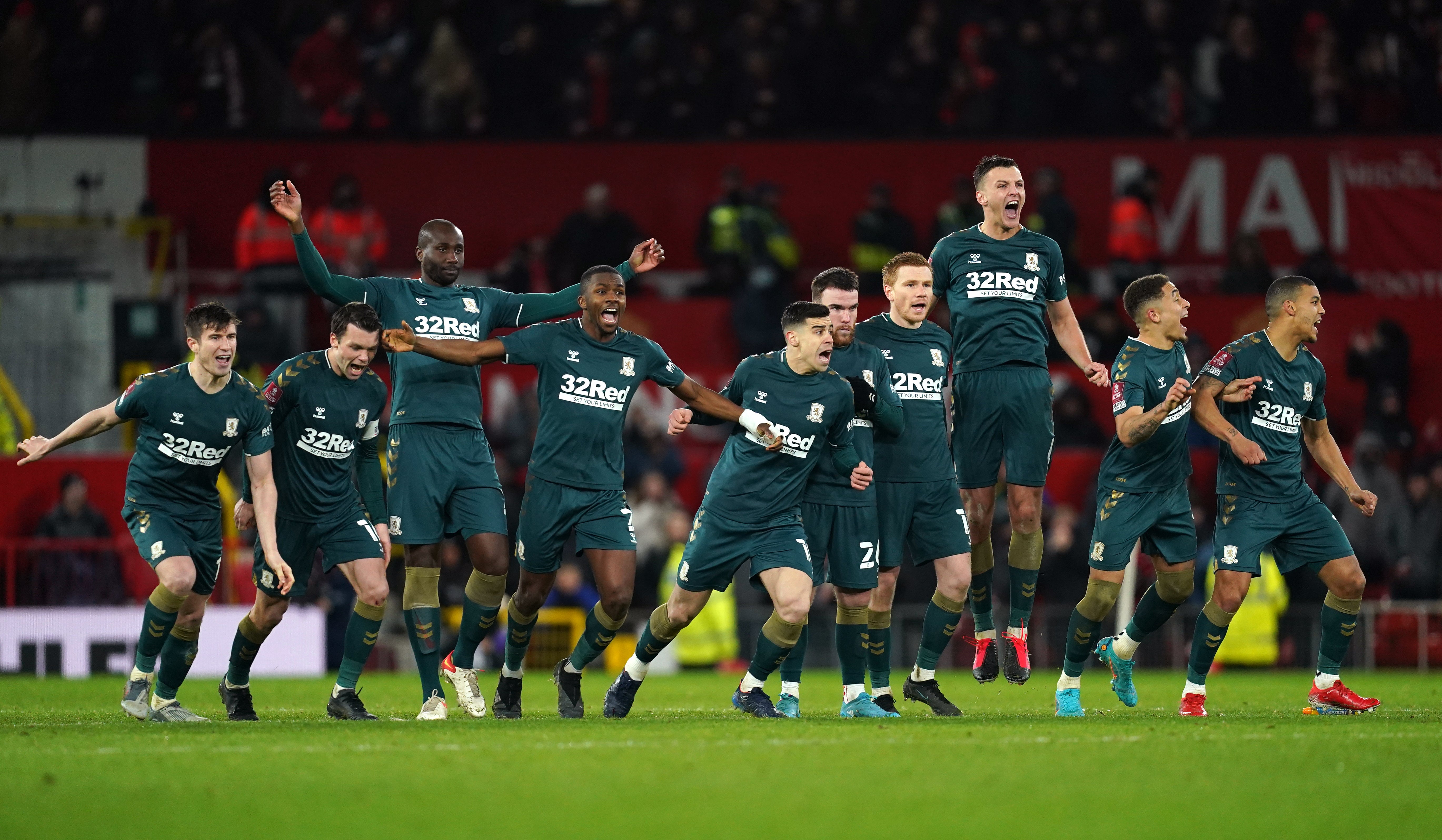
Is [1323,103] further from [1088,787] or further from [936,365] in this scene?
[1088,787]

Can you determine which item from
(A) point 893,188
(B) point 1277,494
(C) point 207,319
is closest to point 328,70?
(A) point 893,188

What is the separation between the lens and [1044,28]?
22953 millimetres

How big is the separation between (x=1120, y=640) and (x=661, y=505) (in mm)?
7968

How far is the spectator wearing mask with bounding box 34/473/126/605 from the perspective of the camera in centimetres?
1755

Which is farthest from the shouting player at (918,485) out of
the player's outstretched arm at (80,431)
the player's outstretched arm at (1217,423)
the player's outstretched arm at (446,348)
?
the player's outstretched arm at (80,431)

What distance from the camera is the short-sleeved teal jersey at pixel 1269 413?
10.9 meters

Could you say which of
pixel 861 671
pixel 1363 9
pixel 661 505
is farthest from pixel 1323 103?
pixel 861 671

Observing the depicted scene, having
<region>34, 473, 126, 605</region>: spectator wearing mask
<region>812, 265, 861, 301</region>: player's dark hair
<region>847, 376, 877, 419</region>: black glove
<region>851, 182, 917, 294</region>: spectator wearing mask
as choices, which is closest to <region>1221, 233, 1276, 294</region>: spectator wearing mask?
<region>851, 182, 917, 294</region>: spectator wearing mask

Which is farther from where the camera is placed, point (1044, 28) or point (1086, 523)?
point (1044, 28)

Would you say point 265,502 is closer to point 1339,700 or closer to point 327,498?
point 327,498

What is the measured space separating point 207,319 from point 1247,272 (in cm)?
1387

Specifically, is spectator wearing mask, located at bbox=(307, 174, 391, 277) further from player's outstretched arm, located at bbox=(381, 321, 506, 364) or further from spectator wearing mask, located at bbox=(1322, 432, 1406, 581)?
spectator wearing mask, located at bbox=(1322, 432, 1406, 581)

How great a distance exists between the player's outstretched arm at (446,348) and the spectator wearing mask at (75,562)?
8490mm

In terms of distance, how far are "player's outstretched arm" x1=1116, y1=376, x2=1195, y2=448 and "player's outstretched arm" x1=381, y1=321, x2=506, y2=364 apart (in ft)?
12.0
